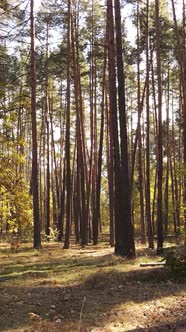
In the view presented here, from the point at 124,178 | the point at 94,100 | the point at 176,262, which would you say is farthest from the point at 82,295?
the point at 94,100

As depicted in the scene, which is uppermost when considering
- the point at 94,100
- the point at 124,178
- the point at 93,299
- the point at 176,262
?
the point at 94,100

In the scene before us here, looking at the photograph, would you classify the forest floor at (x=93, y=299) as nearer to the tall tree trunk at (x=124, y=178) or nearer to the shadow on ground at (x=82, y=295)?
the shadow on ground at (x=82, y=295)

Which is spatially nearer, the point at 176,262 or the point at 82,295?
the point at 82,295

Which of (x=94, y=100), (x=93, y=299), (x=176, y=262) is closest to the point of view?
(x=93, y=299)

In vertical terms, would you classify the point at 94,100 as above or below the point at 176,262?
above

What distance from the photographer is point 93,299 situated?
311 inches

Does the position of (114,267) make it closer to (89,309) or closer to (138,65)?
(89,309)

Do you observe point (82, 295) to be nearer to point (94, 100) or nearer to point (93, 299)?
point (93, 299)

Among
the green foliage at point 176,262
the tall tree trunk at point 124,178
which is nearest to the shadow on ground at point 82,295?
the green foliage at point 176,262

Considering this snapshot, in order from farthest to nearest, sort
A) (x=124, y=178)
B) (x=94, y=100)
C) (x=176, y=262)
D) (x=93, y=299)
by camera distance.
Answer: (x=94, y=100)
(x=124, y=178)
(x=176, y=262)
(x=93, y=299)

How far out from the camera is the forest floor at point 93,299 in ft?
21.0

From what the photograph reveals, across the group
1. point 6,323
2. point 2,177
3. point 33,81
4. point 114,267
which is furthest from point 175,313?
point 33,81

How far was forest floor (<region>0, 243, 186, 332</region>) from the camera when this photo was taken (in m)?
6.39

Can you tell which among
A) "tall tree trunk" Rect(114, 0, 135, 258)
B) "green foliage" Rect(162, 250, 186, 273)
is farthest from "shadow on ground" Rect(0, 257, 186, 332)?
"tall tree trunk" Rect(114, 0, 135, 258)
